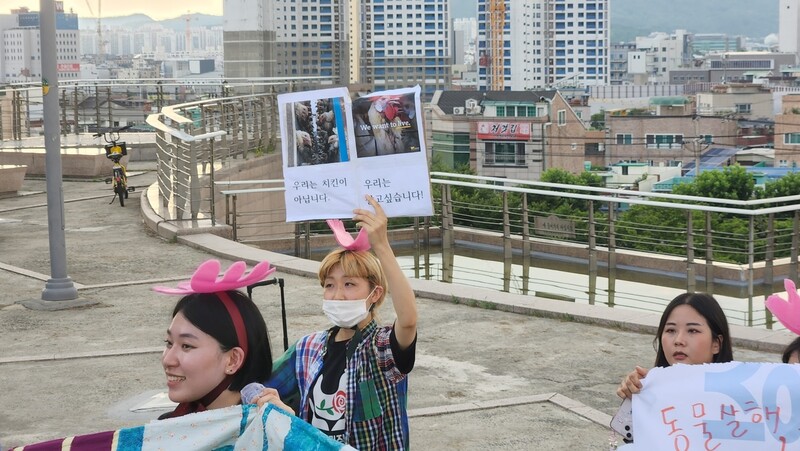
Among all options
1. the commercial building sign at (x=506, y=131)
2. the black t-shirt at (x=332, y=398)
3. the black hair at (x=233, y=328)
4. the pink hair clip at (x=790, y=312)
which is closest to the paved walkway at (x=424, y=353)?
the black t-shirt at (x=332, y=398)

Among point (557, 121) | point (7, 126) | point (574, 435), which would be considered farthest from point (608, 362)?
point (557, 121)

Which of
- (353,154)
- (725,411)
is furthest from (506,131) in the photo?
(725,411)

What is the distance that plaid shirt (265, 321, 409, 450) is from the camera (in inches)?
164

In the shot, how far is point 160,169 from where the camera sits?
16094 mm

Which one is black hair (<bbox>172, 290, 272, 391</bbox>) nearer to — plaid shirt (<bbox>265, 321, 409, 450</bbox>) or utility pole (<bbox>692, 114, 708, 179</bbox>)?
plaid shirt (<bbox>265, 321, 409, 450</bbox>)

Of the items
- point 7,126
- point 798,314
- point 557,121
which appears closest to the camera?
point 798,314

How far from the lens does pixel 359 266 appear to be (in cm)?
429

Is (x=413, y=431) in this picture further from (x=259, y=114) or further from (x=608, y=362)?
(x=259, y=114)

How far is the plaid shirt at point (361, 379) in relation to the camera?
4160 mm

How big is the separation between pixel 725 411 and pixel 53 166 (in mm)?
8131

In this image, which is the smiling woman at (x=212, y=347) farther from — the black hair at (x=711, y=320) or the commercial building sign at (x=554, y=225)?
the commercial building sign at (x=554, y=225)

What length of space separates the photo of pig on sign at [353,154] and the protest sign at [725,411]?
1.33 meters

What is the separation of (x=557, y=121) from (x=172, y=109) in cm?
13116

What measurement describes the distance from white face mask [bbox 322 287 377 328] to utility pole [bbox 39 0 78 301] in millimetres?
6867
